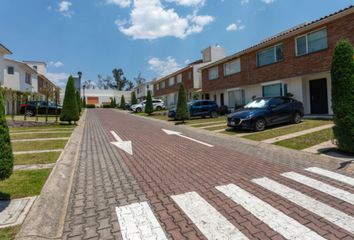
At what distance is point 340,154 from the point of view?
7.45 metres

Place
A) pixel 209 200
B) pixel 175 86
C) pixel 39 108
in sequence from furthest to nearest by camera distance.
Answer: pixel 175 86
pixel 39 108
pixel 209 200

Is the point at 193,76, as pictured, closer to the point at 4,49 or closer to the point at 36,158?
the point at 4,49

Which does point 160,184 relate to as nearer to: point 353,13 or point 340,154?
point 340,154

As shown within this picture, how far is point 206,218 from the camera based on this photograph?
3.61 meters

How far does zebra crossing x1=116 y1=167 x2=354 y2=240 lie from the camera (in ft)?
10.5

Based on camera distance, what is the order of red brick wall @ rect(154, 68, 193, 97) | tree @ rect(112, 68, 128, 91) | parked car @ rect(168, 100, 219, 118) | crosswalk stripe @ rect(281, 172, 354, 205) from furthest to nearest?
1. tree @ rect(112, 68, 128, 91)
2. red brick wall @ rect(154, 68, 193, 97)
3. parked car @ rect(168, 100, 219, 118)
4. crosswalk stripe @ rect(281, 172, 354, 205)

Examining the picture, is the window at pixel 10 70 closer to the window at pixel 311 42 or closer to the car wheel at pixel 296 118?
the window at pixel 311 42

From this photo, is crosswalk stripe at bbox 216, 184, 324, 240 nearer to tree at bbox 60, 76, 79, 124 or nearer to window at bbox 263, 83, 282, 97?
tree at bbox 60, 76, 79, 124

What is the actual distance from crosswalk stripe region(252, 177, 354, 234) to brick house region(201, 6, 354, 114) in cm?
1311

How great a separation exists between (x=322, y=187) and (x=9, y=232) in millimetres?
5377

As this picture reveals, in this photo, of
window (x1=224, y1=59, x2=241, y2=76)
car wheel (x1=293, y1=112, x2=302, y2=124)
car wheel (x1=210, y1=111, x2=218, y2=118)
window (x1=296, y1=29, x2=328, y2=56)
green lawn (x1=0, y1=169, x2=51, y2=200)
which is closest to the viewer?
green lawn (x1=0, y1=169, x2=51, y2=200)

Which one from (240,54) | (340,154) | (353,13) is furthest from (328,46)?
Answer: (340,154)

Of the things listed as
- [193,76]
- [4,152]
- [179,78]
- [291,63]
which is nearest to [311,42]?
[291,63]

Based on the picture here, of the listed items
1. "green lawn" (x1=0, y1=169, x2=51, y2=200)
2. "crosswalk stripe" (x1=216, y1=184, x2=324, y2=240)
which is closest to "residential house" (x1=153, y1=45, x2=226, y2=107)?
"green lawn" (x1=0, y1=169, x2=51, y2=200)
